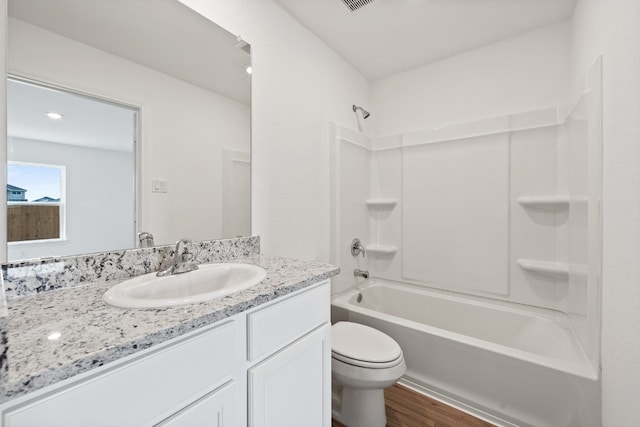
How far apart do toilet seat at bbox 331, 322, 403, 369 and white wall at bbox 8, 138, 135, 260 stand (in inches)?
44.7

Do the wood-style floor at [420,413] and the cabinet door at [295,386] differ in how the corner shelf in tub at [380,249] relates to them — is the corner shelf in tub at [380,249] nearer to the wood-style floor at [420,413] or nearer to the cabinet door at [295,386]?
the wood-style floor at [420,413]

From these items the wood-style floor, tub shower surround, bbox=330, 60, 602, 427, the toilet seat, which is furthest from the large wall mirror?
the wood-style floor

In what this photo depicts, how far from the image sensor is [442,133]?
87.7 inches

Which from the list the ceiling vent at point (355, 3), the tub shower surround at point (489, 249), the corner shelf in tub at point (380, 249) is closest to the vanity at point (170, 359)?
the tub shower surround at point (489, 249)

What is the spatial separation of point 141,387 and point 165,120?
1.01 meters

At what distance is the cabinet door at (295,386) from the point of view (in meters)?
0.80

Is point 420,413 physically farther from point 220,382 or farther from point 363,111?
point 363,111

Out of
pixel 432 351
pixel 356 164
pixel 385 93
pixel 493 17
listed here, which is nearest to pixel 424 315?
pixel 432 351

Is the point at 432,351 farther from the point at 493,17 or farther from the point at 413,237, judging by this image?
the point at 493,17

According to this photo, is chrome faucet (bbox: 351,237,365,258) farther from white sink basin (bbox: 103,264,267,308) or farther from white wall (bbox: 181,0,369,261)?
white sink basin (bbox: 103,264,267,308)

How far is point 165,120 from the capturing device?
3.73 feet

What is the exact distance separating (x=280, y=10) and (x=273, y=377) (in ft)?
6.54

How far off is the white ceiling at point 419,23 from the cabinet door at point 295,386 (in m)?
1.92

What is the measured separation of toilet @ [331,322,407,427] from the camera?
1300 millimetres
